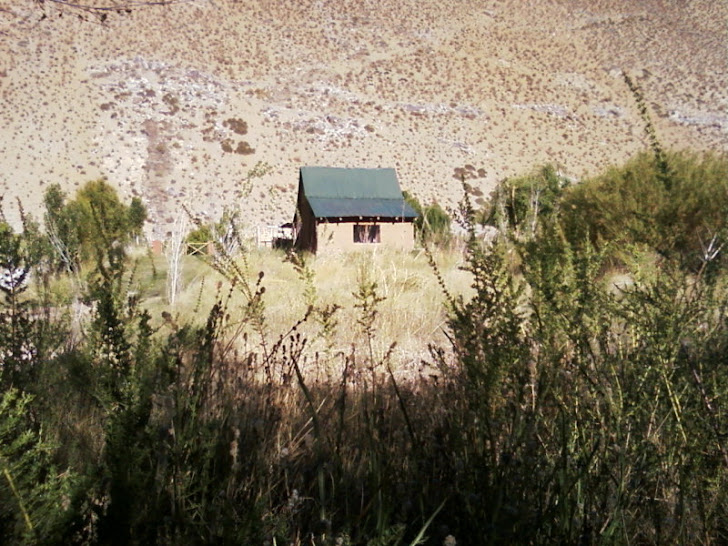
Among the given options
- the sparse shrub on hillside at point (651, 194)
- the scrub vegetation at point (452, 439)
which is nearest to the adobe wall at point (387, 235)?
the sparse shrub on hillside at point (651, 194)

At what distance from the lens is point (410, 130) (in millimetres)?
52719

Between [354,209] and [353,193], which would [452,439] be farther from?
[353,193]

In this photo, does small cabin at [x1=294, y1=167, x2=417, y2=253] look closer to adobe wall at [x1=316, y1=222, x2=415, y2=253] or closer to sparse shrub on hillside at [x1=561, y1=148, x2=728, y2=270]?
adobe wall at [x1=316, y1=222, x2=415, y2=253]

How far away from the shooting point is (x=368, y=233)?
2452 centimetres

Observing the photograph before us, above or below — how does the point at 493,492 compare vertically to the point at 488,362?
below

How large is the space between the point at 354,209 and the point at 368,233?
1.24 m

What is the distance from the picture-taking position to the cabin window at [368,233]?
80.6 ft

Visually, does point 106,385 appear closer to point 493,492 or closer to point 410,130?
point 493,492

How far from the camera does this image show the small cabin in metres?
24.4

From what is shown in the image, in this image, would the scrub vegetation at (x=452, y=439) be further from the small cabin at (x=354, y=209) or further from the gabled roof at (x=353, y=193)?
the gabled roof at (x=353, y=193)

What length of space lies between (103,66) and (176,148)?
12505mm

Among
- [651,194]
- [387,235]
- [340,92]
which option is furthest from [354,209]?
[340,92]

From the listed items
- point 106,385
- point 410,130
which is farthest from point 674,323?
point 410,130

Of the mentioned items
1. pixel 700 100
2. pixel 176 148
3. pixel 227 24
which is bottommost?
pixel 176 148
